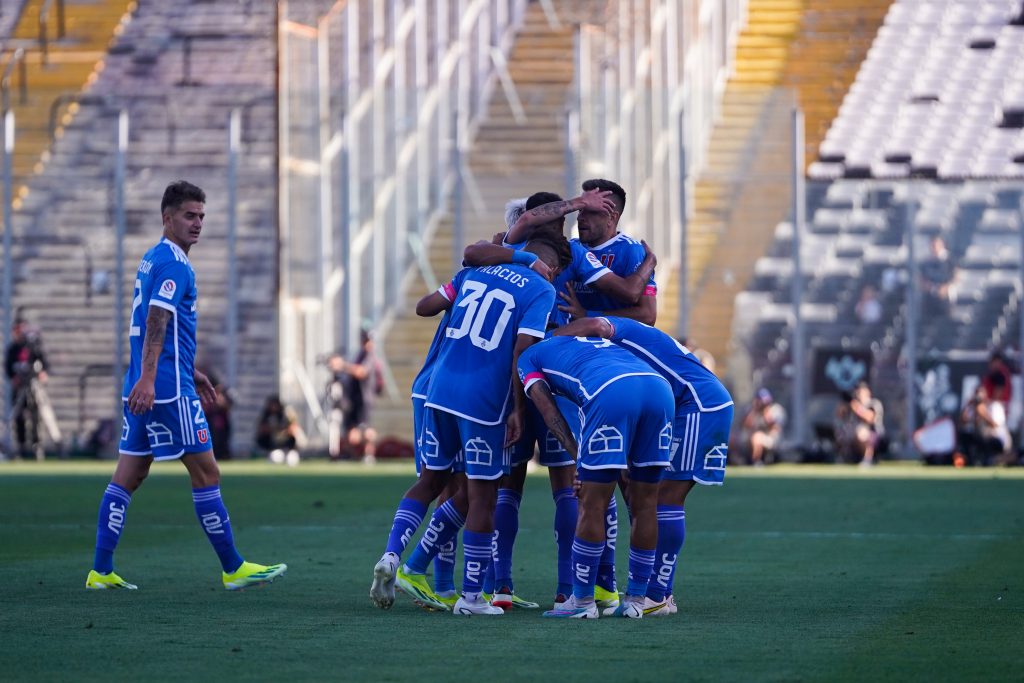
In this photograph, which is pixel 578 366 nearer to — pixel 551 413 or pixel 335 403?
pixel 551 413

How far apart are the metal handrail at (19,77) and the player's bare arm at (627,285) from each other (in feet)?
76.9

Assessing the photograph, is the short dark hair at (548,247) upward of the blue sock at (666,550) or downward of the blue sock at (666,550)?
upward

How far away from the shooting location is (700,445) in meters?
8.77

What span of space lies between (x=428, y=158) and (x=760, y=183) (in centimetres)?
499

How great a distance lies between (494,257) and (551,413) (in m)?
0.78

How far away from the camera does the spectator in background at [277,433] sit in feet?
87.0

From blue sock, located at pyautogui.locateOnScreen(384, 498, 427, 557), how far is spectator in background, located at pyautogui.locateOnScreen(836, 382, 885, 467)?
17684mm

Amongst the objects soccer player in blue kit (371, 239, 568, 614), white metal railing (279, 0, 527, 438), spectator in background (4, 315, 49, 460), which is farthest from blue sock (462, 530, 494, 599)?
white metal railing (279, 0, 527, 438)

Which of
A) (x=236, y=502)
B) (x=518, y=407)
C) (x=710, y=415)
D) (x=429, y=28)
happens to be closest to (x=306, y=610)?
(x=518, y=407)

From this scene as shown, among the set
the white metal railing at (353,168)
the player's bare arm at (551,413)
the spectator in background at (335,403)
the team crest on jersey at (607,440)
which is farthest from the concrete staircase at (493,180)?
the team crest on jersey at (607,440)

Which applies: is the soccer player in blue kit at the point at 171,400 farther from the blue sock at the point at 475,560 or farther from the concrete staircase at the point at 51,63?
the concrete staircase at the point at 51,63

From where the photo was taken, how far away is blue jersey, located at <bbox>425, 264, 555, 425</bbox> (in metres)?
8.60

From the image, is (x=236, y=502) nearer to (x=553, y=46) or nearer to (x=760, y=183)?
(x=760, y=183)

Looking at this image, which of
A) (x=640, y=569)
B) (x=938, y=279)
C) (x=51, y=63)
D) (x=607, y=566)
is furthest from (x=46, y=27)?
(x=640, y=569)
